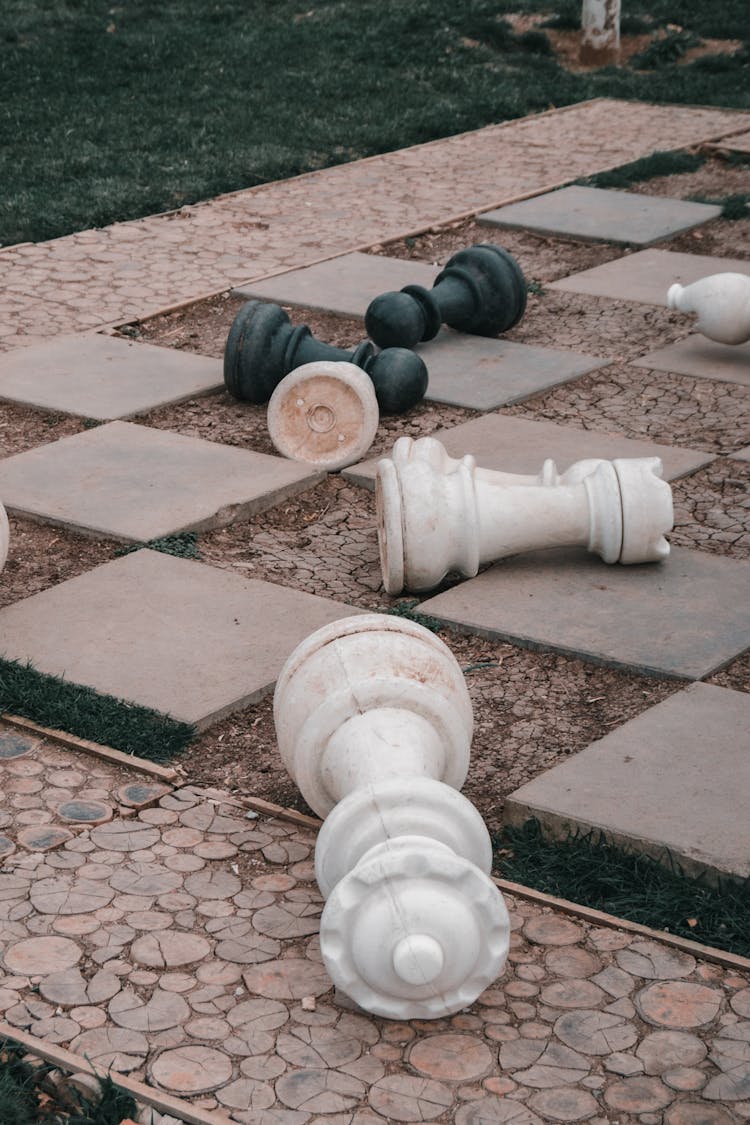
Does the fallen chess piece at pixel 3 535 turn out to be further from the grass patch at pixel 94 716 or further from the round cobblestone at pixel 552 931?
the round cobblestone at pixel 552 931

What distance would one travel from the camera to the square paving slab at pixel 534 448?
18.5 ft

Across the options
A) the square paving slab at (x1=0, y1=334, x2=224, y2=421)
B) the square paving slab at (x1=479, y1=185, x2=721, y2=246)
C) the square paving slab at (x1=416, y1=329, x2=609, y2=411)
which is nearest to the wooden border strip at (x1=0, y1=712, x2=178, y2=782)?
the square paving slab at (x1=0, y1=334, x2=224, y2=421)

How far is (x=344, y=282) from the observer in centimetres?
777

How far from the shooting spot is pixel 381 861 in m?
2.79

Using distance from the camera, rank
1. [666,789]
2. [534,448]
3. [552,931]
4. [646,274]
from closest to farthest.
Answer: [552,931]
[666,789]
[534,448]
[646,274]

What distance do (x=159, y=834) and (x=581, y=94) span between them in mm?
10096

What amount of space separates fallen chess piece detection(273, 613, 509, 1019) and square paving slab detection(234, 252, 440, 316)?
419 centimetres

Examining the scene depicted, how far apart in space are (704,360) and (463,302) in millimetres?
1075

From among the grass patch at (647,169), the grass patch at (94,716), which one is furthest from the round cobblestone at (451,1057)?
the grass patch at (647,169)

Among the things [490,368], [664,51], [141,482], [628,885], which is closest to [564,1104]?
[628,885]

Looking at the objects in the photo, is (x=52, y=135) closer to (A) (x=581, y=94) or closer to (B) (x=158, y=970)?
(A) (x=581, y=94)

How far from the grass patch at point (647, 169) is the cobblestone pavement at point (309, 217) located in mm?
215

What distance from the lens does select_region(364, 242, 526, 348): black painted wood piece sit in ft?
21.6

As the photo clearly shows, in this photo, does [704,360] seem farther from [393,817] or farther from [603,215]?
[393,817]
